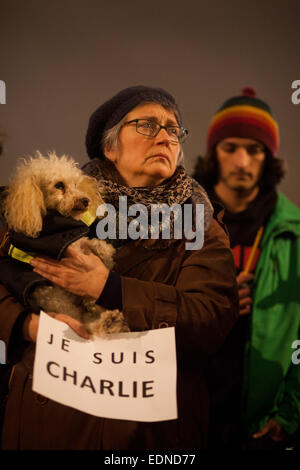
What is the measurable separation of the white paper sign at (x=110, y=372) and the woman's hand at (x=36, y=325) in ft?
0.05

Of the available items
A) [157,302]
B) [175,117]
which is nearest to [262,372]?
[157,302]

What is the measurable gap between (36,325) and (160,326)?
1.26 ft

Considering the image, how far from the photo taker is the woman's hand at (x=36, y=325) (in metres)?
1.15

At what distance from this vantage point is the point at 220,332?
1.20m

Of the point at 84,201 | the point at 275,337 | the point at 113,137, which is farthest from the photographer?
the point at 275,337

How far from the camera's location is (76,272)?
117cm

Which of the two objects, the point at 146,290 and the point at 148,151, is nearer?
the point at 146,290

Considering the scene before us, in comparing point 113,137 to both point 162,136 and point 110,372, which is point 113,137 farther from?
point 110,372

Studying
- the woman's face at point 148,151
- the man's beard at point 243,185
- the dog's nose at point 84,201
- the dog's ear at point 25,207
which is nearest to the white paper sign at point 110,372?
the dog's ear at point 25,207

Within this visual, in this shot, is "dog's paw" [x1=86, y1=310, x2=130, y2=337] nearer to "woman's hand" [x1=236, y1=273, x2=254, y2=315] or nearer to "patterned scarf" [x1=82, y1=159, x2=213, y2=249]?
"patterned scarf" [x1=82, y1=159, x2=213, y2=249]

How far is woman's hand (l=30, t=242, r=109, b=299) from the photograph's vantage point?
1.15m

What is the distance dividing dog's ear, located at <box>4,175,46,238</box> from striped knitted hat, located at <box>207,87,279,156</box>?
37.4 inches

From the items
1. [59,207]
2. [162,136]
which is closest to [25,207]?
[59,207]

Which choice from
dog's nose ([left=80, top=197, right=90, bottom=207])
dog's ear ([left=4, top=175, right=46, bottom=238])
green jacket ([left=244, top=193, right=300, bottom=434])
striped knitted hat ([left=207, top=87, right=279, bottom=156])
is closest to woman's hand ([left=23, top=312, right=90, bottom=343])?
dog's ear ([left=4, top=175, right=46, bottom=238])
